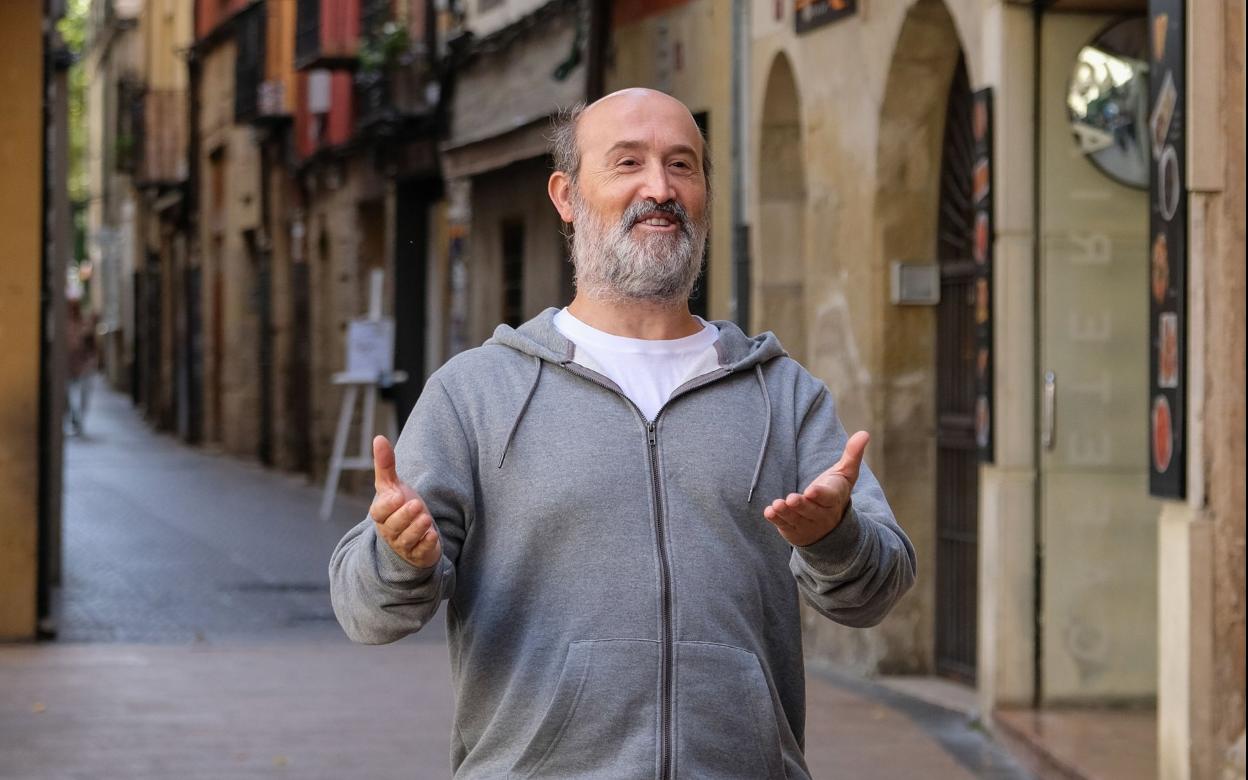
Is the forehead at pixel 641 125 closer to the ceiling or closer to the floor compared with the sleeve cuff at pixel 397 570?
closer to the ceiling

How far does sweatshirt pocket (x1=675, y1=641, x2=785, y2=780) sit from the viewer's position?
316cm

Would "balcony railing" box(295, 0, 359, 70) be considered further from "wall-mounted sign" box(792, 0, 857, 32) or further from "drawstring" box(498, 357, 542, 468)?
"drawstring" box(498, 357, 542, 468)

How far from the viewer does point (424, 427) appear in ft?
10.7

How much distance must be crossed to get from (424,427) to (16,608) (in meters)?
8.58

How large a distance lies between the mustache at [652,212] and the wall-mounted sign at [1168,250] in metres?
4.06

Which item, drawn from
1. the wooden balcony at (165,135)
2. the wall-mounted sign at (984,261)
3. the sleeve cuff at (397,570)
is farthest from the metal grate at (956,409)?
the wooden balcony at (165,135)

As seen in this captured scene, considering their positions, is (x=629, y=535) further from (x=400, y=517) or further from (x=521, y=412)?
(x=400, y=517)

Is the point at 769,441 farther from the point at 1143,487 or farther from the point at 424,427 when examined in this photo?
the point at 1143,487

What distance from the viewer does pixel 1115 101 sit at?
30.2 feet

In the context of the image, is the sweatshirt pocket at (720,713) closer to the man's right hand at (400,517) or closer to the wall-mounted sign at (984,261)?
the man's right hand at (400,517)

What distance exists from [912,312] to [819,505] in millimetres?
8131

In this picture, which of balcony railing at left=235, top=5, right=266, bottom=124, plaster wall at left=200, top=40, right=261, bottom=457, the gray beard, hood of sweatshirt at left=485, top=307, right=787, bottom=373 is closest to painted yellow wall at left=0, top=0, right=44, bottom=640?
hood of sweatshirt at left=485, top=307, right=787, bottom=373

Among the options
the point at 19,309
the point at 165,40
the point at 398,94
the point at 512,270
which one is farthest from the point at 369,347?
the point at 165,40

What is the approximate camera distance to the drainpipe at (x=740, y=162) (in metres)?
12.4
